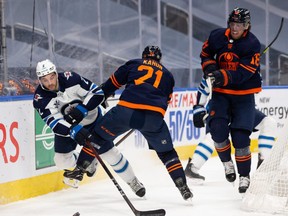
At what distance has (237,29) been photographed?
4438mm

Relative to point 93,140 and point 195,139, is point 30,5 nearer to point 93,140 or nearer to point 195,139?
point 195,139

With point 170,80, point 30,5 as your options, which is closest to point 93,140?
point 170,80

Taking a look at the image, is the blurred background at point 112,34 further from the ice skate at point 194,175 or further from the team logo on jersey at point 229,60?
the team logo on jersey at point 229,60

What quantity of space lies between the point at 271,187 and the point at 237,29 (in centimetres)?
101

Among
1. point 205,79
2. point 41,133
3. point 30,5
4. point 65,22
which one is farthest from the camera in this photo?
point 65,22

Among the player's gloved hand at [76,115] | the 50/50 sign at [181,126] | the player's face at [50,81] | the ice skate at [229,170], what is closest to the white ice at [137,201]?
the ice skate at [229,170]

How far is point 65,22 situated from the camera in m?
7.13

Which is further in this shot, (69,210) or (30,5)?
(30,5)

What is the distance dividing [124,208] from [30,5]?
2.86 meters

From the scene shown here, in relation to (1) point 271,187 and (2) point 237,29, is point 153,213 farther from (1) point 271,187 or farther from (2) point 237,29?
(2) point 237,29

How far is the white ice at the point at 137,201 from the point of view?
4.30 meters

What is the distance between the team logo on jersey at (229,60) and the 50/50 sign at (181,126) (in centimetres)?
215

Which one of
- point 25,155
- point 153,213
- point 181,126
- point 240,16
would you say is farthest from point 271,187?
point 181,126

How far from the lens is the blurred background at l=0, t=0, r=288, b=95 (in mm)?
6453
